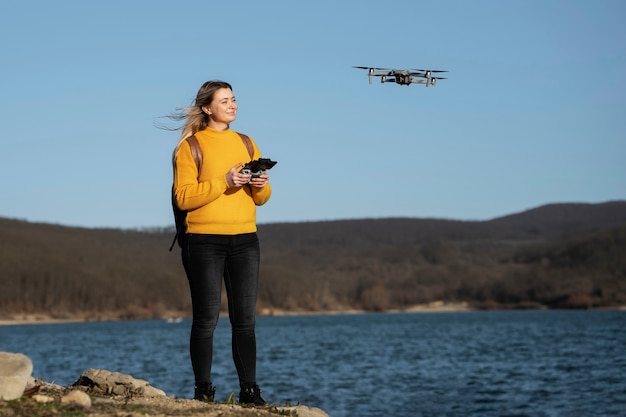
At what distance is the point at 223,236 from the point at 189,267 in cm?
41

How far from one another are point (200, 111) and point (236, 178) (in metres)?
0.89

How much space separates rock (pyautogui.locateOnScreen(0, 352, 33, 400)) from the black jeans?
65.3 inches

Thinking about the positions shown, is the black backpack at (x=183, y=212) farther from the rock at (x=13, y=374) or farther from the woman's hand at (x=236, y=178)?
the rock at (x=13, y=374)

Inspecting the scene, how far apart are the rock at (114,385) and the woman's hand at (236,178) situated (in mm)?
2042

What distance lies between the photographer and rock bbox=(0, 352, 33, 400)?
6.83 metres

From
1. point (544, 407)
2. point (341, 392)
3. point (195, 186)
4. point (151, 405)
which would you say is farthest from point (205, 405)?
point (341, 392)

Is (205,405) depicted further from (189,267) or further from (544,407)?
(544,407)

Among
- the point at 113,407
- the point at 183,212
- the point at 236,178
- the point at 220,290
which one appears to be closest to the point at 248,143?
the point at 236,178

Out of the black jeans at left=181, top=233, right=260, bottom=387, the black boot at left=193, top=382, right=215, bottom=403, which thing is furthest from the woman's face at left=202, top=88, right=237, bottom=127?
the black boot at left=193, top=382, right=215, bottom=403

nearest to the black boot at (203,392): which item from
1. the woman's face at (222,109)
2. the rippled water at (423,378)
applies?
the woman's face at (222,109)

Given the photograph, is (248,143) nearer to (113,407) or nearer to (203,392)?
(203,392)

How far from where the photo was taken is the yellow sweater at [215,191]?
320 inches

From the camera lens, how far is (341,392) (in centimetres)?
Answer: 3083

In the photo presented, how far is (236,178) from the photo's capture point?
806 cm
